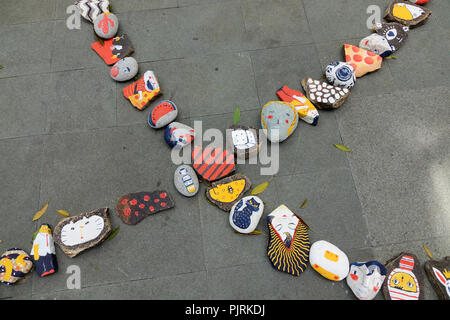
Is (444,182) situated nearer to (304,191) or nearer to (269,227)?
(304,191)

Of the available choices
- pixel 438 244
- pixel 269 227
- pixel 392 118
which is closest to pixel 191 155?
pixel 269 227

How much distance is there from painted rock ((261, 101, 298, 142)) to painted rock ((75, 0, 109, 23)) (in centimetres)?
204

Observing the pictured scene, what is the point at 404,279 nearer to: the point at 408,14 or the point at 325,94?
the point at 325,94

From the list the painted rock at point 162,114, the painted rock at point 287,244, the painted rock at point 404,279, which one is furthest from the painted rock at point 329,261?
the painted rock at point 162,114

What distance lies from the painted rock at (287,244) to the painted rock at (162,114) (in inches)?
Answer: 48.4

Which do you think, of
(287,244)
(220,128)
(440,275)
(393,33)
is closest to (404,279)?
(440,275)

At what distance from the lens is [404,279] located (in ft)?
8.13

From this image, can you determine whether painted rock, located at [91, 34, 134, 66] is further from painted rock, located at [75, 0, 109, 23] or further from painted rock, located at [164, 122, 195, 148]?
painted rock, located at [164, 122, 195, 148]

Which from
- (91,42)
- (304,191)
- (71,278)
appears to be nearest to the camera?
(71,278)

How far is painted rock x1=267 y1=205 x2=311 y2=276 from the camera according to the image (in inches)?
99.0

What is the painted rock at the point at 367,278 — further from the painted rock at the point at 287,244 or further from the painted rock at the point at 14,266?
the painted rock at the point at 14,266

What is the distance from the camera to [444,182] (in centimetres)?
284

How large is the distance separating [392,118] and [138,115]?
2.42 metres

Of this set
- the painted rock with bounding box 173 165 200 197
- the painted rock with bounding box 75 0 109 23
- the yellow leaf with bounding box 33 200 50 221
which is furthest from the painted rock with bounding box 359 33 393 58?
the yellow leaf with bounding box 33 200 50 221
